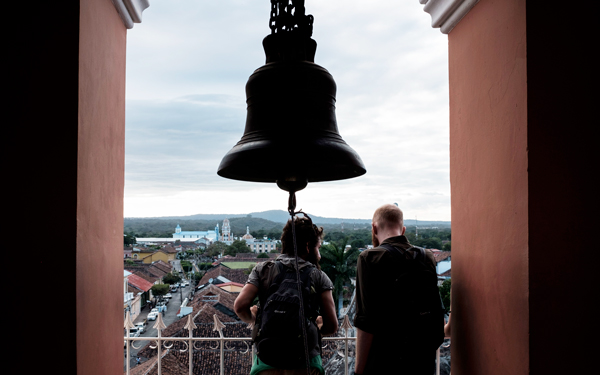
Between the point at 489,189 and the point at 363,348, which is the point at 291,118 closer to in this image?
the point at 489,189

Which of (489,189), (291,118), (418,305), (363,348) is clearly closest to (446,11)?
(489,189)

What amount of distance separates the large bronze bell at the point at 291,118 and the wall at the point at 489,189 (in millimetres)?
536

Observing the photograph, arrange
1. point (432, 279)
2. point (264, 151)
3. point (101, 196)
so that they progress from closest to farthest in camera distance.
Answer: point (264, 151)
point (101, 196)
point (432, 279)

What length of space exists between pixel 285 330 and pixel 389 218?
0.84 metres

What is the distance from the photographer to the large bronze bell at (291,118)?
1.45 metres

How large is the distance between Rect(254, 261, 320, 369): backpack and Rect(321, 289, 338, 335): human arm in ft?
0.41

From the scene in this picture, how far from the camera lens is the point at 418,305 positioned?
6.06ft

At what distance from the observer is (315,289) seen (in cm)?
201

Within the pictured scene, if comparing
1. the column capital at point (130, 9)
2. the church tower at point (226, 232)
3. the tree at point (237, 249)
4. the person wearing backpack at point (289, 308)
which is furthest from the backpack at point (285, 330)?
the church tower at point (226, 232)

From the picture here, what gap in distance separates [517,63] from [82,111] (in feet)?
5.10

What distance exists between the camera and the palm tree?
2531 cm
